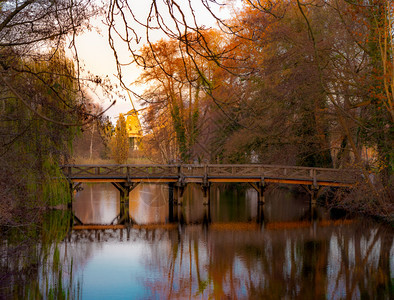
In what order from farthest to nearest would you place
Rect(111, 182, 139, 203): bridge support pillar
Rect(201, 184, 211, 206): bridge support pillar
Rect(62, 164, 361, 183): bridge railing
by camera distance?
Rect(201, 184, 211, 206): bridge support pillar, Rect(111, 182, 139, 203): bridge support pillar, Rect(62, 164, 361, 183): bridge railing

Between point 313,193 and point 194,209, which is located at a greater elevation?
point 313,193

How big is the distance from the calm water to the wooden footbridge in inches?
53.3

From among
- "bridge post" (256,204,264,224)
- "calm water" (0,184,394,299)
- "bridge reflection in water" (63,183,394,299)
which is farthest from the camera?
"bridge post" (256,204,264,224)

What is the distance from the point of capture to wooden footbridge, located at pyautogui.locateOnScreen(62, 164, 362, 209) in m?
22.8

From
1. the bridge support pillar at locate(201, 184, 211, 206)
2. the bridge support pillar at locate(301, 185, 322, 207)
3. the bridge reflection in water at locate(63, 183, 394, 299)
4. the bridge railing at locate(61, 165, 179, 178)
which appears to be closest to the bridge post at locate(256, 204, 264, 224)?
the bridge reflection in water at locate(63, 183, 394, 299)

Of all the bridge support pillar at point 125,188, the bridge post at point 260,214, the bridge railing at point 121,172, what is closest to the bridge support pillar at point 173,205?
the bridge railing at point 121,172

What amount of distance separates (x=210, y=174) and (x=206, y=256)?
951 cm

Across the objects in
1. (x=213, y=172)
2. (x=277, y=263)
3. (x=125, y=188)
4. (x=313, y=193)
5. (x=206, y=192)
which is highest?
(x=213, y=172)

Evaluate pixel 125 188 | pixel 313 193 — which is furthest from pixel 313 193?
pixel 125 188

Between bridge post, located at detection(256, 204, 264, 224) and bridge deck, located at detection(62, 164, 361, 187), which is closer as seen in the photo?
bridge post, located at detection(256, 204, 264, 224)

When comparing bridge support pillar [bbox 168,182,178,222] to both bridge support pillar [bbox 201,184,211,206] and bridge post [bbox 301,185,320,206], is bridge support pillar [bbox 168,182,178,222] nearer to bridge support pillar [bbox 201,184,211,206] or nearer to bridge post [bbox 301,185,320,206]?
bridge support pillar [bbox 201,184,211,206]

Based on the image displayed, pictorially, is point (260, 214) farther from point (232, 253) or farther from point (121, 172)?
point (232, 253)

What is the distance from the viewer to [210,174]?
2400cm

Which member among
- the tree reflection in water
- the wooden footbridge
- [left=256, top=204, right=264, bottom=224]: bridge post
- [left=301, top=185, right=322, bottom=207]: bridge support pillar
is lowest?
the tree reflection in water
